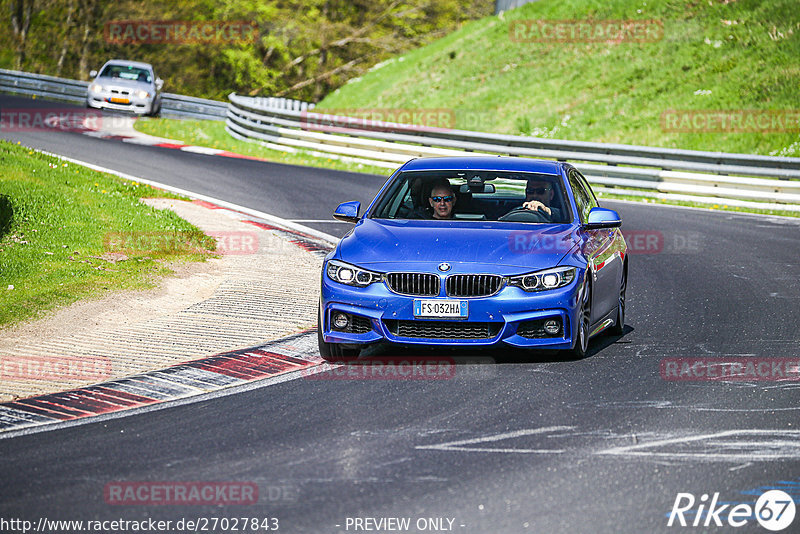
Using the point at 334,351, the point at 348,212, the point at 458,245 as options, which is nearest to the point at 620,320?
the point at 458,245

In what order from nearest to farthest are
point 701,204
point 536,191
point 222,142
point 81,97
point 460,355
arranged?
point 460,355 → point 536,191 → point 701,204 → point 222,142 → point 81,97

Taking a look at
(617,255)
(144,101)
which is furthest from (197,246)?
(144,101)

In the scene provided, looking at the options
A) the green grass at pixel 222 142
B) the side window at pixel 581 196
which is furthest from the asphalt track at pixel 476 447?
the green grass at pixel 222 142

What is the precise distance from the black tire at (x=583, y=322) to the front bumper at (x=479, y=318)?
0.20 metres

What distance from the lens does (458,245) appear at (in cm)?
866

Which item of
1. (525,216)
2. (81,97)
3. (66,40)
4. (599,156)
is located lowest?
(81,97)

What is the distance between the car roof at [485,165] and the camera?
9.92 m

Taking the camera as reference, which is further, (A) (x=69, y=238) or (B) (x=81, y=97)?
(B) (x=81, y=97)

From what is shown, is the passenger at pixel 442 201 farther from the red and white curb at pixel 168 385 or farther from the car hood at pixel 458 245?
the red and white curb at pixel 168 385

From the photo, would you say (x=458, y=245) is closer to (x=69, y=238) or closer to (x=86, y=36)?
(x=69, y=238)

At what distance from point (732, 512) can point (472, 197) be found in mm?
4736

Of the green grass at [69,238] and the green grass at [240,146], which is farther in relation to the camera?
the green grass at [240,146]

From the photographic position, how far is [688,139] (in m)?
30.2

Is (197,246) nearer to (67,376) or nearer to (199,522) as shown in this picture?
(67,376)
